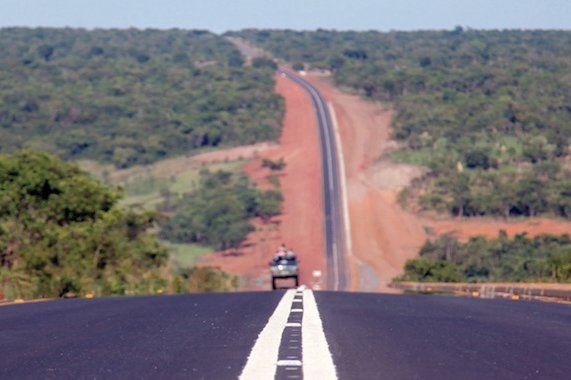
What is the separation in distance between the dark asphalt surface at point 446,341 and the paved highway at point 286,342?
1cm

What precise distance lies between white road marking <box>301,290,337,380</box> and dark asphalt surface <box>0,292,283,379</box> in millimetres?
497

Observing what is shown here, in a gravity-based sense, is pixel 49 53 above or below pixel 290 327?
above

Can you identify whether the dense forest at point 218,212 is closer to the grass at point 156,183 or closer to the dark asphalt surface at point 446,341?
the grass at point 156,183

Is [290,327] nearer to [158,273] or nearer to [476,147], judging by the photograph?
[158,273]

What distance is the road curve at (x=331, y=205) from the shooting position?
62.6m

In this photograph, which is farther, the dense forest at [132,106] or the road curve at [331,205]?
the dense forest at [132,106]

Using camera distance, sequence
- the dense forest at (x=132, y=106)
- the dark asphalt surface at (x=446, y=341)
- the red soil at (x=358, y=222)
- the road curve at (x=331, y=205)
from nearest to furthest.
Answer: the dark asphalt surface at (x=446, y=341) < the road curve at (x=331, y=205) < the red soil at (x=358, y=222) < the dense forest at (x=132, y=106)

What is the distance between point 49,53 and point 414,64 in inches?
2302

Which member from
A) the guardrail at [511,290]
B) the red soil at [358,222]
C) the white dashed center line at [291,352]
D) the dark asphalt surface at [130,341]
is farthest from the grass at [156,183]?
the white dashed center line at [291,352]

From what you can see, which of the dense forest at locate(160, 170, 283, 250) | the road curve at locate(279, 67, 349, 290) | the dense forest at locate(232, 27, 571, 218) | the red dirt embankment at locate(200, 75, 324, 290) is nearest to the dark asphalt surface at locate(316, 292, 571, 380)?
the red dirt embankment at locate(200, 75, 324, 290)

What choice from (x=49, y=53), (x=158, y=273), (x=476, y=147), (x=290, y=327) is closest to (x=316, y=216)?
(x=476, y=147)

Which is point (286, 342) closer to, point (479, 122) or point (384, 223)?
point (384, 223)

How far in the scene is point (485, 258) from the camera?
59.7 metres

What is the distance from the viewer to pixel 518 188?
7225 cm
